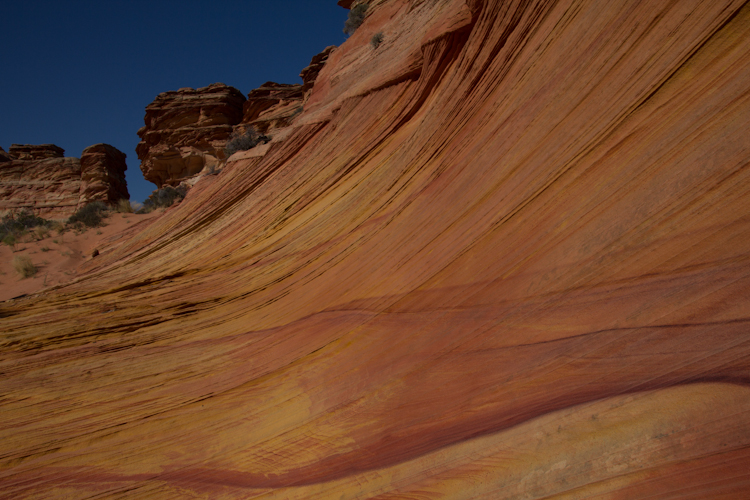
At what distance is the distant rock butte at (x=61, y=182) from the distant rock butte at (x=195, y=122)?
6.80m

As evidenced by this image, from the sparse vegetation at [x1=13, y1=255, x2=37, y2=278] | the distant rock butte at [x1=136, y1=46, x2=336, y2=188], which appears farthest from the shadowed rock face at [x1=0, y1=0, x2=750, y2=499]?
the distant rock butte at [x1=136, y1=46, x2=336, y2=188]

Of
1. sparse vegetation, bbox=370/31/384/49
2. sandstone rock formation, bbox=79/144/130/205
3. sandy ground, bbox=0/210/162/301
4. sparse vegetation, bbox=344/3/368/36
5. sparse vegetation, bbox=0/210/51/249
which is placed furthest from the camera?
sandstone rock formation, bbox=79/144/130/205

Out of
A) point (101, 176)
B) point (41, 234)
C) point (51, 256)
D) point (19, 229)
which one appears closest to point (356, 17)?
point (51, 256)

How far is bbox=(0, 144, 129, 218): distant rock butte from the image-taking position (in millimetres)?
27000

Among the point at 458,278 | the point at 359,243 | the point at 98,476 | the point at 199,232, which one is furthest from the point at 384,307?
the point at 199,232

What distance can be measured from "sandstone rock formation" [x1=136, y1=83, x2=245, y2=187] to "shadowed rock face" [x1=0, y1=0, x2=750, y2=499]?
57.3 feet

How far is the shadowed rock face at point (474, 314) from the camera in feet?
5.86

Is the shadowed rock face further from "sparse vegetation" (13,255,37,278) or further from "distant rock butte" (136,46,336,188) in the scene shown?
"distant rock butte" (136,46,336,188)

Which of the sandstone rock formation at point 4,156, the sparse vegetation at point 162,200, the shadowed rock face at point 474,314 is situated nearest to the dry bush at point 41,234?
the sparse vegetation at point 162,200

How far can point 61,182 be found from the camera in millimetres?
28750

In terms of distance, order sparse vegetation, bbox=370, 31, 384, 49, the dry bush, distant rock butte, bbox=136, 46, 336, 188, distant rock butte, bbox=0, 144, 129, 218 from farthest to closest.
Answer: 1. distant rock butte, bbox=0, 144, 129, 218
2. distant rock butte, bbox=136, 46, 336, 188
3. the dry bush
4. sparse vegetation, bbox=370, 31, 384, 49

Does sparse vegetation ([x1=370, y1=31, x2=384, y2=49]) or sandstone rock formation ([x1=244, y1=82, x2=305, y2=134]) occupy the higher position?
sandstone rock formation ([x1=244, y1=82, x2=305, y2=134])

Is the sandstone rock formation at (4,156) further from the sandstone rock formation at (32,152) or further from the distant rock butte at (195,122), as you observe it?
the distant rock butte at (195,122)

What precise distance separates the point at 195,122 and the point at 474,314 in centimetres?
2281
